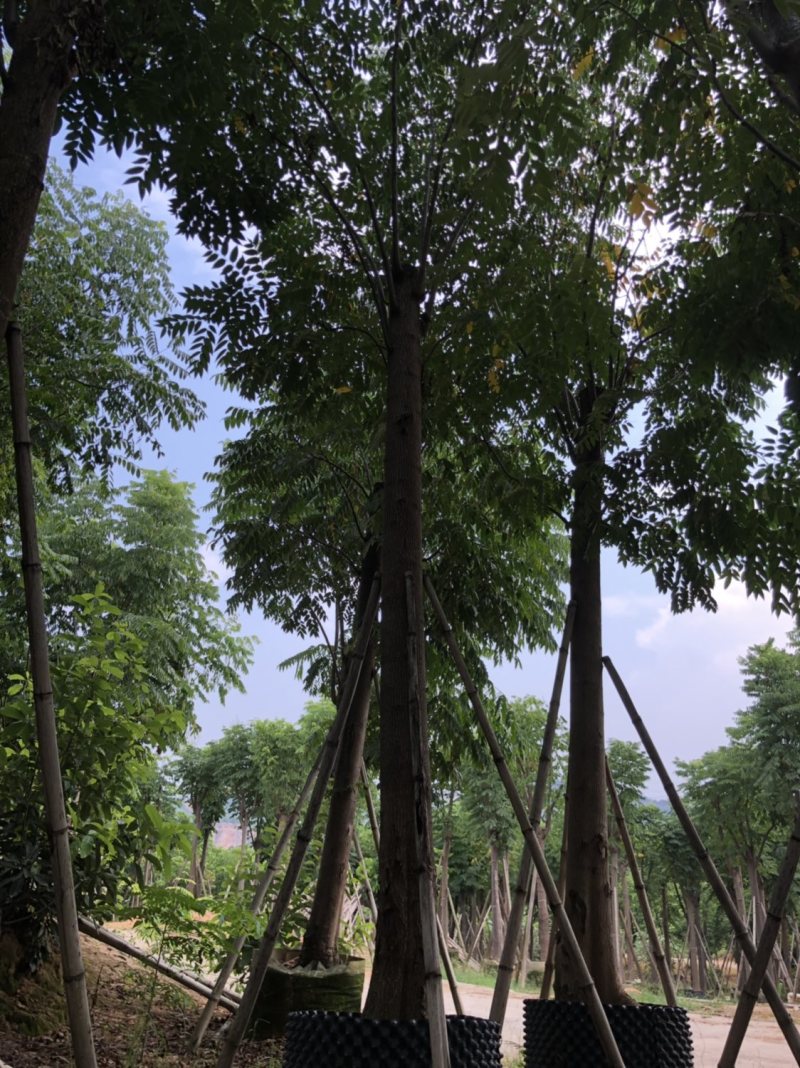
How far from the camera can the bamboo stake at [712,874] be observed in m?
3.50

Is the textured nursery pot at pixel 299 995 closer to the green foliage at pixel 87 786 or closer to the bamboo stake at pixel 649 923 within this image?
the green foliage at pixel 87 786

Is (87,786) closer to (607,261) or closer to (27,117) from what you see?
(27,117)

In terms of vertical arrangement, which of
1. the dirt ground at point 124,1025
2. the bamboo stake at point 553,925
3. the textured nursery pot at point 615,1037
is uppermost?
the bamboo stake at point 553,925

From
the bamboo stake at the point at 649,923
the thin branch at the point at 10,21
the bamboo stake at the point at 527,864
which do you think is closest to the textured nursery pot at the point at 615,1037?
the bamboo stake at the point at 527,864

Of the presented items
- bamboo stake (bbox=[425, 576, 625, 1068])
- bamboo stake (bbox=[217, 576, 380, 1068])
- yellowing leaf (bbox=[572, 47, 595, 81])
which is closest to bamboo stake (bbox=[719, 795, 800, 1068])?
bamboo stake (bbox=[425, 576, 625, 1068])

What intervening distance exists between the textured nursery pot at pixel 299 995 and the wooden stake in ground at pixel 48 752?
10.0 feet

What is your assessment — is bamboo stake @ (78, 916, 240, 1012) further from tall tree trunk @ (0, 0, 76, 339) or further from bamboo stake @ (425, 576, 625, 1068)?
tall tree trunk @ (0, 0, 76, 339)

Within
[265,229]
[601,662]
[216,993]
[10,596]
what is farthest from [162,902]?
[10,596]

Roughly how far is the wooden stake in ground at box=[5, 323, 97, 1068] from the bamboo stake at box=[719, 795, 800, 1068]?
2360 mm

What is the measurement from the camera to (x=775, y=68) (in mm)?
2508

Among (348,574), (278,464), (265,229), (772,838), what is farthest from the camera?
(772,838)

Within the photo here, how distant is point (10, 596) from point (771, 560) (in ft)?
34.5

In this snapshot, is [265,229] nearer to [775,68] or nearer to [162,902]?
[775,68]

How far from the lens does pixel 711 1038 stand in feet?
34.8
